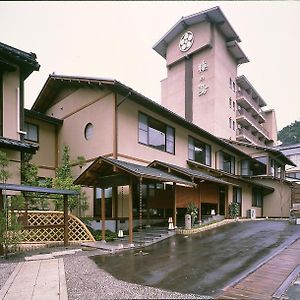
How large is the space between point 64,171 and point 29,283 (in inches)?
406

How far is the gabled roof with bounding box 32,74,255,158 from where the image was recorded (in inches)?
564

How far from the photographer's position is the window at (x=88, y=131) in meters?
16.1

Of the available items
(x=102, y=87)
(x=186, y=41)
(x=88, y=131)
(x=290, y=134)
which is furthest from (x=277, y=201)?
(x=290, y=134)

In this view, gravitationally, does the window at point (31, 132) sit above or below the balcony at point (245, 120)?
below

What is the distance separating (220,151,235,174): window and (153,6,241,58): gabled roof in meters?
16.7

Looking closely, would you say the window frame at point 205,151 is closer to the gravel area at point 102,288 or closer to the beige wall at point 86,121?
the beige wall at point 86,121

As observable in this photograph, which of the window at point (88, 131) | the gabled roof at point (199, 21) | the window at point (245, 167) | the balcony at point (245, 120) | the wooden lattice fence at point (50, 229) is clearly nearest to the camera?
the wooden lattice fence at point (50, 229)

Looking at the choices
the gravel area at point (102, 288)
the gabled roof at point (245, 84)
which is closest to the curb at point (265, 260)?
the gravel area at point (102, 288)

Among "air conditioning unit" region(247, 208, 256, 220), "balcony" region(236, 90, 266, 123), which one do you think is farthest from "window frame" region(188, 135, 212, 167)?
"balcony" region(236, 90, 266, 123)

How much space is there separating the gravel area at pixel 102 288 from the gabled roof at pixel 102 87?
9.04 m

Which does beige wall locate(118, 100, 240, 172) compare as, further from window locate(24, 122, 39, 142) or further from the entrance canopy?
window locate(24, 122, 39, 142)

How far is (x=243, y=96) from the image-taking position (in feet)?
133

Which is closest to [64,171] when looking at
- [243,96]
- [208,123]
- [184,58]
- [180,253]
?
[180,253]

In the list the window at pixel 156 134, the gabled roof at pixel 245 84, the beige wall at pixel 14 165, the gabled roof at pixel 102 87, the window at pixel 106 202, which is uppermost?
the gabled roof at pixel 245 84
